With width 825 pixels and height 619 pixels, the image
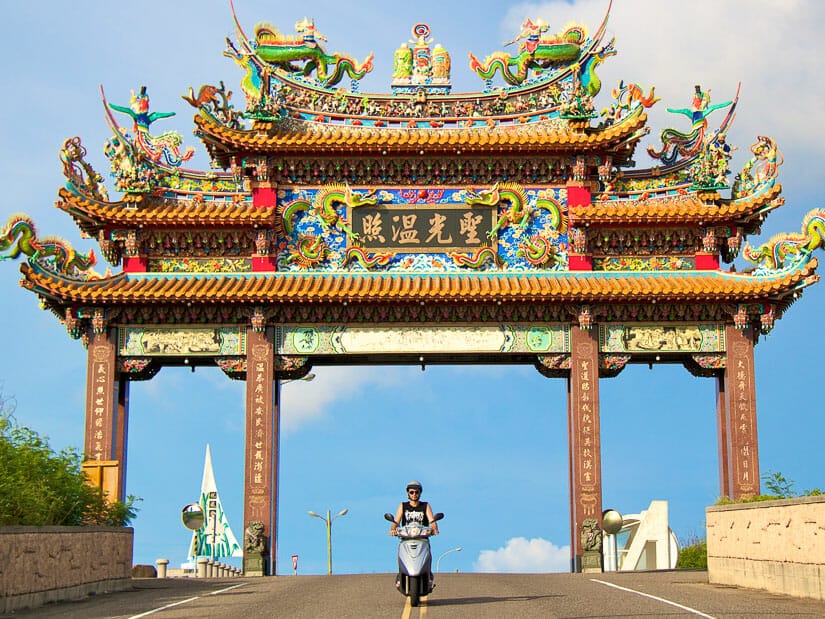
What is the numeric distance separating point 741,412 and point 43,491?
63.9ft

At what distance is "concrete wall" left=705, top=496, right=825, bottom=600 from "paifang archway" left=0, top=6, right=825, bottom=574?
7.91 m

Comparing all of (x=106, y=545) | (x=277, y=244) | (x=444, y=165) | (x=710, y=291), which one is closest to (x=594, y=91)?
(x=444, y=165)

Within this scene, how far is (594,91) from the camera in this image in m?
38.5

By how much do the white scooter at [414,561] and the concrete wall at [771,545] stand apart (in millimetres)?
6770

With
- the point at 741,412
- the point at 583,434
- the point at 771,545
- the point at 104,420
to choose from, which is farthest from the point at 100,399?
the point at 771,545

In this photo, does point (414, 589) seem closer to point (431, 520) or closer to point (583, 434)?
point (431, 520)

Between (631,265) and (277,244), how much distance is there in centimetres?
1064

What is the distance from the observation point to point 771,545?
23.8m

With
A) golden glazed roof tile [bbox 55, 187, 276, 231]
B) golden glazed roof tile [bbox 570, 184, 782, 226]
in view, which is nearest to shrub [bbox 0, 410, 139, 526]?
golden glazed roof tile [bbox 55, 187, 276, 231]

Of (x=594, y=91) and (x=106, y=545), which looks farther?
(x=594, y=91)

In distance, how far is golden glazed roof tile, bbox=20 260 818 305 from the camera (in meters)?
35.0

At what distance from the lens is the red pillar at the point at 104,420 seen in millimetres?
34500

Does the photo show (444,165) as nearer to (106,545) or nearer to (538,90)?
(538,90)

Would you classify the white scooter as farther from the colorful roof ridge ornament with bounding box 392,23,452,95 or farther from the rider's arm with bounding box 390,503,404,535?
the colorful roof ridge ornament with bounding box 392,23,452,95
